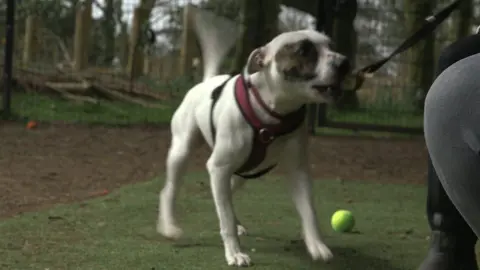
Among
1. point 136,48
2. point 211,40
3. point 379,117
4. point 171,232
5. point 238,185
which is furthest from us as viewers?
point 136,48

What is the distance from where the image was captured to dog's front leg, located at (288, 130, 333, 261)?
3211mm

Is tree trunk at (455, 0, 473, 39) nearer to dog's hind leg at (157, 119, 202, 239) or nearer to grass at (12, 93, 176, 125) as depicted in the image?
grass at (12, 93, 176, 125)

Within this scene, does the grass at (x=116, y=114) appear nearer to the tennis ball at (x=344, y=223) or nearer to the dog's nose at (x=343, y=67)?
the tennis ball at (x=344, y=223)

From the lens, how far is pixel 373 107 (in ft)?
29.4

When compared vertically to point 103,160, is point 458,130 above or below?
above

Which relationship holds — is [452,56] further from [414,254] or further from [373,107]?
[373,107]

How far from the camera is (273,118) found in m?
3.20

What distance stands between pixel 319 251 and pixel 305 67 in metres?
0.75

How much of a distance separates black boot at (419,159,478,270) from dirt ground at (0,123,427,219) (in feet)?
7.86

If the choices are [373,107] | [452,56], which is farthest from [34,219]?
[373,107]

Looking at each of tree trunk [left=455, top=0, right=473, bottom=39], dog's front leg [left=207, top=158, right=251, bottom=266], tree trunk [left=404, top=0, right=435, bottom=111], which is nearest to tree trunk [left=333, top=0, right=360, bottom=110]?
tree trunk [left=404, top=0, right=435, bottom=111]

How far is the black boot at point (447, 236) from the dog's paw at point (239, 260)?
802 mm

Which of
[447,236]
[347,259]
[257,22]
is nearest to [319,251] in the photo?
[347,259]

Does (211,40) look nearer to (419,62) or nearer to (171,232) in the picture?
(171,232)
